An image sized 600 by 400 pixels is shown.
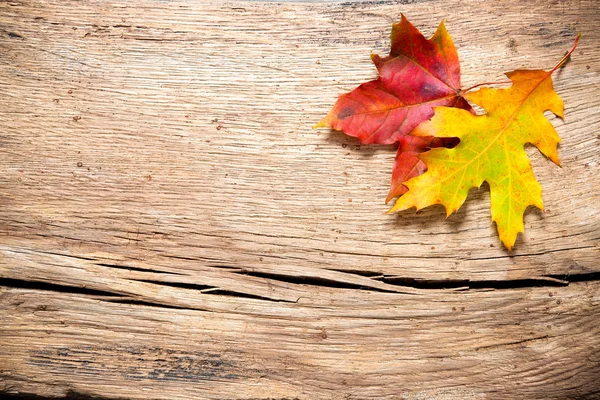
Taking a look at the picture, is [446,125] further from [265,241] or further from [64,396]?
[64,396]

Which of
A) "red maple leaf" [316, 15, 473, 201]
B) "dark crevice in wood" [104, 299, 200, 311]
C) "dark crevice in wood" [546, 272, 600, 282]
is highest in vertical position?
"red maple leaf" [316, 15, 473, 201]

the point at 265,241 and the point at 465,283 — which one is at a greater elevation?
the point at 265,241

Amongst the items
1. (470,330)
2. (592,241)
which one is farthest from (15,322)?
(592,241)

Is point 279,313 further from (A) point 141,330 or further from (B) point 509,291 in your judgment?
(B) point 509,291

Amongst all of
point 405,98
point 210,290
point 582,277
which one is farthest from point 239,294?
point 582,277

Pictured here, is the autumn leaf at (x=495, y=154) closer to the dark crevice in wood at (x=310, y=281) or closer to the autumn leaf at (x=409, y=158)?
the autumn leaf at (x=409, y=158)

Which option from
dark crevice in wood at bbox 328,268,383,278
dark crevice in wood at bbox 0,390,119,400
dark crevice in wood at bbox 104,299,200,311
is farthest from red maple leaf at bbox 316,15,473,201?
dark crevice in wood at bbox 0,390,119,400

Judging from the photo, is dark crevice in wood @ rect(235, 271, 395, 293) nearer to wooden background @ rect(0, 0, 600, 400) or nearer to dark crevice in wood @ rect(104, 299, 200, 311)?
wooden background @ rect(0, 0, 600, 400)
